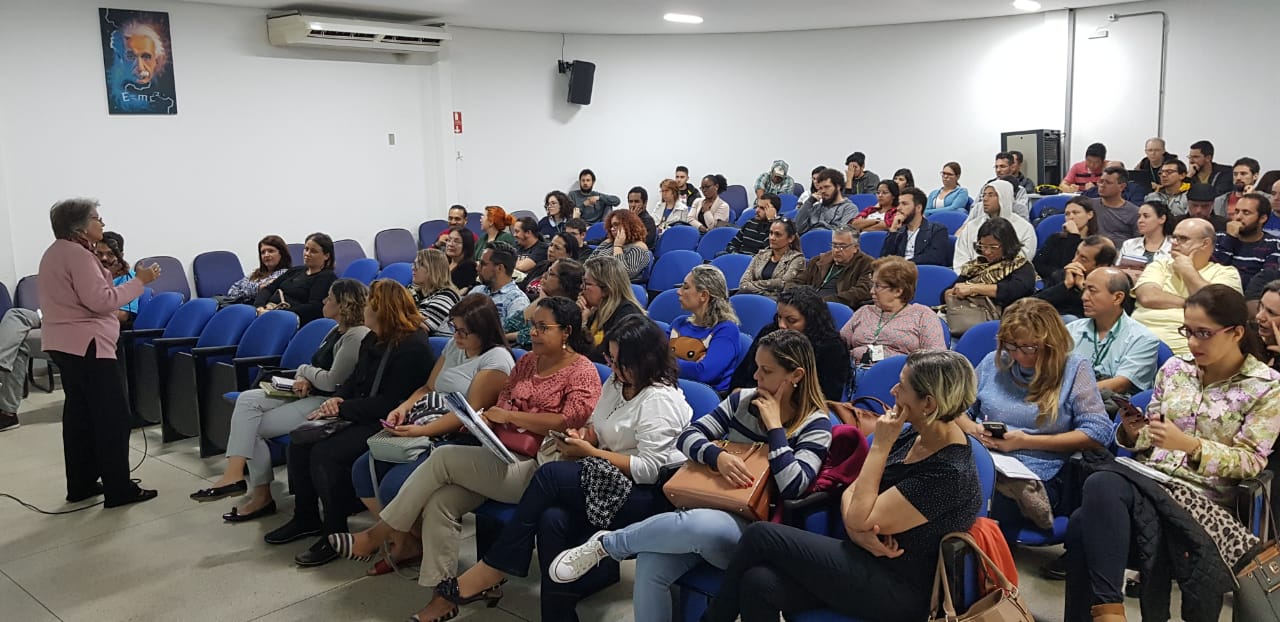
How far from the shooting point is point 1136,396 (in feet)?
10.5

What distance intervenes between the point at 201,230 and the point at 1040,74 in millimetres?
8788

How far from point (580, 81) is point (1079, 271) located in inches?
317

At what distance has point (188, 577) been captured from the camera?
3629 mm

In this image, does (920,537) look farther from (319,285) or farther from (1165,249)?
(319,285)

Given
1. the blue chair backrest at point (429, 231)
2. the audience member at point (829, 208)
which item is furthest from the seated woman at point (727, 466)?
the blue chair backrest at point (429, 231)

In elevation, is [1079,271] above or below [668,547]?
above

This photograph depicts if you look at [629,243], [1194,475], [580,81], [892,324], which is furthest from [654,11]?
[1194,475]

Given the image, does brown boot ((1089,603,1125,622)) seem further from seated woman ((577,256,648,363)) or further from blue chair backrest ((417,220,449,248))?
blue chair backrest ((417,220,449,248))

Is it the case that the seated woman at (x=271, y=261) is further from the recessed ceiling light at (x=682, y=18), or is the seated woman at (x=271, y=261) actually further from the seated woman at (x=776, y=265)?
the recessed ceiling light at (x=682, y=18)

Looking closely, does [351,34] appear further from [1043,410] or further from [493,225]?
[1043,410]

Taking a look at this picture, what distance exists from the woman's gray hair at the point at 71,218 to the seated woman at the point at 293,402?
107 centimetres

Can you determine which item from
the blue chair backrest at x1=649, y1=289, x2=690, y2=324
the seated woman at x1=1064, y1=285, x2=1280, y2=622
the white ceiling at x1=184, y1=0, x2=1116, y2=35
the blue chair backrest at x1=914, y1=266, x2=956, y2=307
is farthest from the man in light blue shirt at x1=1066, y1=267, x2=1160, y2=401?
the white ceiling at x1=184, y1=0, x2=1116, y2=35

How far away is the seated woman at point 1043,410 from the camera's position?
2961 millimetres

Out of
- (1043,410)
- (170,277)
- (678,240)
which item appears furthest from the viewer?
(170,277)
